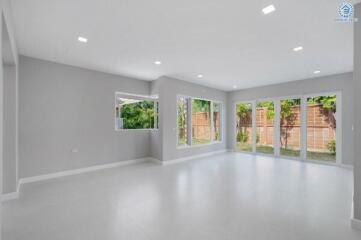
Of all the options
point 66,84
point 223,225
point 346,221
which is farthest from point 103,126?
point 346,221

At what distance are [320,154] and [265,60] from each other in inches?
152

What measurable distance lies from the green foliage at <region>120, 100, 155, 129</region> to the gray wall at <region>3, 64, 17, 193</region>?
2.73 metres

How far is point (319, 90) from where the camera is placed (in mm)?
5852

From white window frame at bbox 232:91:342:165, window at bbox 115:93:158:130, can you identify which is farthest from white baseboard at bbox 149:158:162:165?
white window frame at bbox 232:91:342:165

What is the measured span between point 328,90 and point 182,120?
15.0ft

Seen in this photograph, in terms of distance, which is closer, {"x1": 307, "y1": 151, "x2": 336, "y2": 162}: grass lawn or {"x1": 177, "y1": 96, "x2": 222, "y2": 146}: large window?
{"x1": 307, "y1": 151, "x2": 336, "y2": 162}: grass lawn

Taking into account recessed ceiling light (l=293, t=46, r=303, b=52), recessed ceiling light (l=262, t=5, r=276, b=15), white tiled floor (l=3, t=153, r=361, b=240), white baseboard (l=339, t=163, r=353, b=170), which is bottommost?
white tiled floor (l=3, t=153, r=361, b=240)

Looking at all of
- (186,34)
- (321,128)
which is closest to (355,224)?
(186,34)

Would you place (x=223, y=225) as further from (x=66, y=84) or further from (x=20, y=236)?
(x=66, y=84)

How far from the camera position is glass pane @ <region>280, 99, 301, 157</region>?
20.8ft

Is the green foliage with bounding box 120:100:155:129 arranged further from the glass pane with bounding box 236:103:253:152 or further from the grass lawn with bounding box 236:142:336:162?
the grass lawn with bounding box 236:142:336:162

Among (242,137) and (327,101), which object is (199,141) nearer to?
(242,137)

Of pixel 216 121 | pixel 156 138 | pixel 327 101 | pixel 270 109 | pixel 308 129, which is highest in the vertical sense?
pixel 327 101

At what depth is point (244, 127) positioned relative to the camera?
782cm
